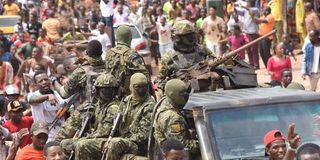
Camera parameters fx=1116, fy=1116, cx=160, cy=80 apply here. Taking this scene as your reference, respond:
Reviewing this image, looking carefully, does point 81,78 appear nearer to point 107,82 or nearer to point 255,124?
point 107,82

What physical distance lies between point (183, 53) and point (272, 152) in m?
3.52

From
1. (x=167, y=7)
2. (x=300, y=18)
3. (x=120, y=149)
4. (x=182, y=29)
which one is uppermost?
(x=182, y=29)

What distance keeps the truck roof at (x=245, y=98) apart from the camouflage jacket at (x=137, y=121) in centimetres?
57

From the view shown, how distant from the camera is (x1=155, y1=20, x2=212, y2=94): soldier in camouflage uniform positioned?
11.8 meters

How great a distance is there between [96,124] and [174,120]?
1.93 metres

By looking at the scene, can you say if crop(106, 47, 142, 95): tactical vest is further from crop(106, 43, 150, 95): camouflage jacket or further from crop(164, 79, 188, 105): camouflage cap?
crop(164, 79, 188, 105): camouflage cap

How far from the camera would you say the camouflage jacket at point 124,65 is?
41.9ft

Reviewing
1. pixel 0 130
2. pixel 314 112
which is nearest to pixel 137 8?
pixel 0 130

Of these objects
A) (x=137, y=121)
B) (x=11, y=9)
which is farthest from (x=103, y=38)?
(x=137, y=121)

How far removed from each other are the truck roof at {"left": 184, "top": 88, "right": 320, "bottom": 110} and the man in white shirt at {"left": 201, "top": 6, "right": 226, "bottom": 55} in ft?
47.2

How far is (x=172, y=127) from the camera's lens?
9641mm

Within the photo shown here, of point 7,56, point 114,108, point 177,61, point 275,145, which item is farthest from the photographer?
point 7,56

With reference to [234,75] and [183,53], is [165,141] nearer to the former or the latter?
[234,75]

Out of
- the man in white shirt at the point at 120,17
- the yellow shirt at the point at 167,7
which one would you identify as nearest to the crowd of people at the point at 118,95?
the man in white shirt at the point at 120,17
